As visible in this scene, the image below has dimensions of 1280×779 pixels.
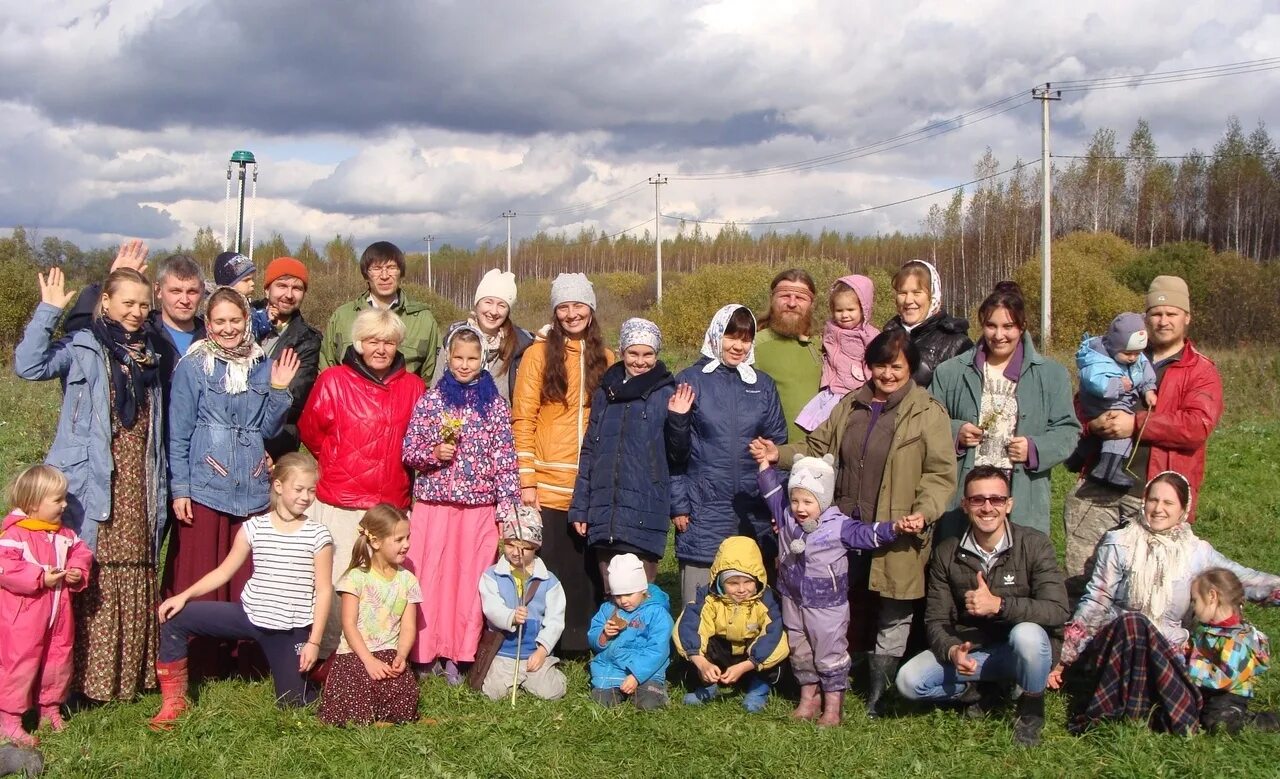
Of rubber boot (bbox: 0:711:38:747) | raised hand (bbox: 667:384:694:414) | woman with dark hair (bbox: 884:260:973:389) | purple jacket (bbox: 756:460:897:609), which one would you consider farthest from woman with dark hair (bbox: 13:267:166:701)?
woman with dark hair (bbox: 884:260:973:389)

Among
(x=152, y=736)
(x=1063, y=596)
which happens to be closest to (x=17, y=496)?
(x=152, y=736)

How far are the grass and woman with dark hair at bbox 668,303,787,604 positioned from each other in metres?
0.83

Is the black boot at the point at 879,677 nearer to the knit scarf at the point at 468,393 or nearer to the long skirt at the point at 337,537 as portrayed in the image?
the knit scarf at the point at 468,393

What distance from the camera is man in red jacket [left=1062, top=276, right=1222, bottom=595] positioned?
493 cm

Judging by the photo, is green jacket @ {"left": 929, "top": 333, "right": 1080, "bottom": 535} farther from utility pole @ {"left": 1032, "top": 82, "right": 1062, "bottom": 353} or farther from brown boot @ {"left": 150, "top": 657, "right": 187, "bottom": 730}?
utility pole @ {"left": 1032, "top": 82, "right": 1062, "bottom": 353}

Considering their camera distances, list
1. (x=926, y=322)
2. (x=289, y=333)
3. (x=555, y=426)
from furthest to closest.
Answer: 1. (x=289, y=333)
2. (x=555, y=426)
3. (x=926, y=322)

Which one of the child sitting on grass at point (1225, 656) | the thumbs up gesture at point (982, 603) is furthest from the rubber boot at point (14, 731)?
the child sitting on grass at point (1225, 656)

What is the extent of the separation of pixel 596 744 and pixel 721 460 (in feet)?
5.10

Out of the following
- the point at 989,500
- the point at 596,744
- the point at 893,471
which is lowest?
the point at 596,744

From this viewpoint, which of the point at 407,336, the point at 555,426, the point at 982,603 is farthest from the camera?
the point at 407,336

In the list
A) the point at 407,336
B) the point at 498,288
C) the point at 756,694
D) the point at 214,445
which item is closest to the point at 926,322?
the point at 756,694

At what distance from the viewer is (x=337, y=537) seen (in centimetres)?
515

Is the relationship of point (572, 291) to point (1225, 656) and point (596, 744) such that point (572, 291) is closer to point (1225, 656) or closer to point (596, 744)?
point (596, 744)

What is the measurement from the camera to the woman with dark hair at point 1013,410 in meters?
4.84
